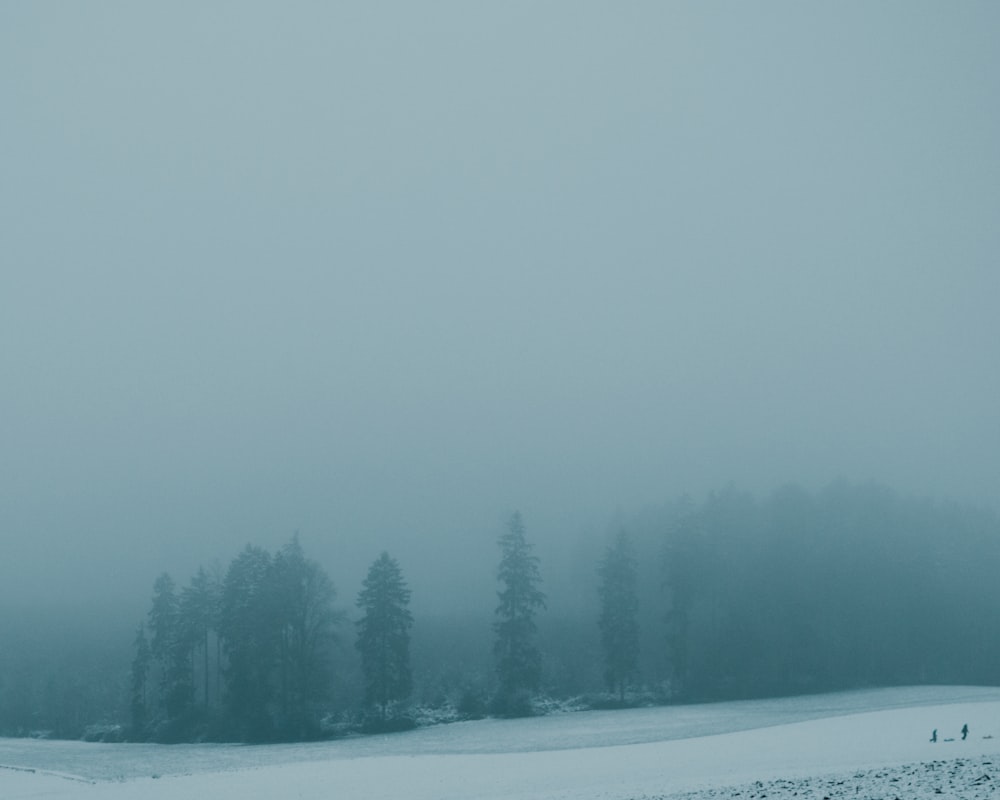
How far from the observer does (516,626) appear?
6644cm

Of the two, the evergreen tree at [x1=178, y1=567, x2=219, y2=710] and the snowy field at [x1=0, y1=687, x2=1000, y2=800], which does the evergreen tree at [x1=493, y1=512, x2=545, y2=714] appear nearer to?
the snowy field at [x1=0, y1=687, x2=1000, y2=800]

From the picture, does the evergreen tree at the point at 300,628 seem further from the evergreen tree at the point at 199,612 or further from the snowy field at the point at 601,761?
the snowy field at the point at 601,761

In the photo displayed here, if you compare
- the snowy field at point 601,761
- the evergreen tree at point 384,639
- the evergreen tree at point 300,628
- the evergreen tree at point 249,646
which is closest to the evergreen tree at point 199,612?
the evergreen tree at point 249,646

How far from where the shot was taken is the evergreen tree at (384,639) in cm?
6234

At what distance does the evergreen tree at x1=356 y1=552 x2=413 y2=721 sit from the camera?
205 ft

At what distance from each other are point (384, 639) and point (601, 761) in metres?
31.4

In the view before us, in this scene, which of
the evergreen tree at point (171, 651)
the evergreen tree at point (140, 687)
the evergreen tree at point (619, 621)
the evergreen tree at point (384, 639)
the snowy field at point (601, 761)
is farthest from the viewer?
the evergreen tree at point (619, 621)

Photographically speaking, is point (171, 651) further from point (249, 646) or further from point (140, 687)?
point (249, 646)

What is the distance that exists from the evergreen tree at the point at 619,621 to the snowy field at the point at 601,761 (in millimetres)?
11085

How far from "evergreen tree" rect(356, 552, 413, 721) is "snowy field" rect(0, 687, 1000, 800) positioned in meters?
7.98

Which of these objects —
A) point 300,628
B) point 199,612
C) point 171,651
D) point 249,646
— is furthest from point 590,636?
point 171,651

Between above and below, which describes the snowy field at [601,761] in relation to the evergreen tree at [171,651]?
below

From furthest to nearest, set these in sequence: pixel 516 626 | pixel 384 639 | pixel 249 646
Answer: pixel 516 626, pixel 384 639, pixel 249 646

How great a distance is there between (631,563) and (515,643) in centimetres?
1281
